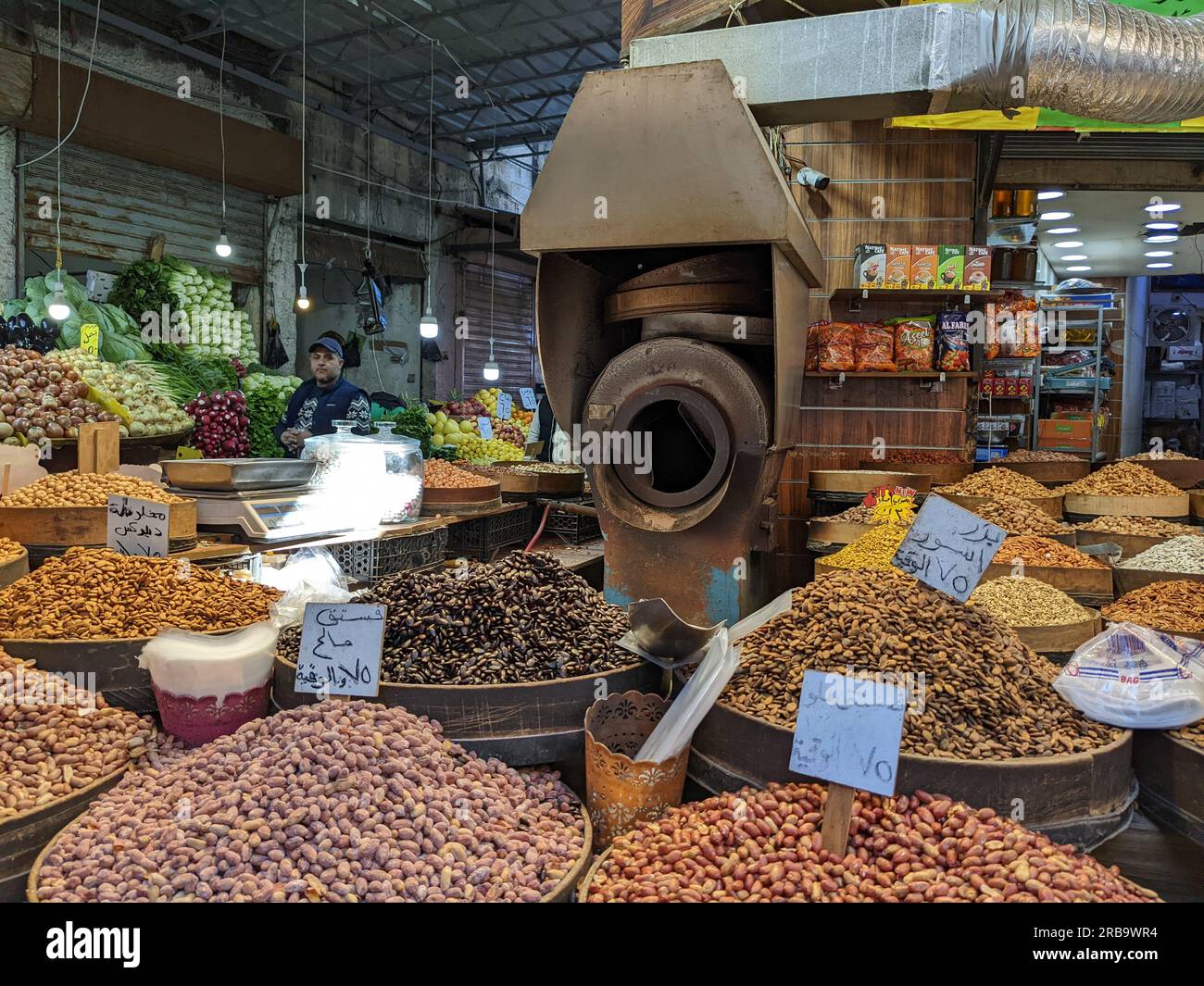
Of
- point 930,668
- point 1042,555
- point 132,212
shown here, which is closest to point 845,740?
point 930,668

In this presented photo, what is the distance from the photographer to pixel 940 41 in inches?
A: 131

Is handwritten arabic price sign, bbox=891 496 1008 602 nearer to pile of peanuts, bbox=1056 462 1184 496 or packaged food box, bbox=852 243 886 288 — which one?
pile of peanuts, bbox=1056 462 1184 496

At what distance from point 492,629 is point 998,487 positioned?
357 centimetres

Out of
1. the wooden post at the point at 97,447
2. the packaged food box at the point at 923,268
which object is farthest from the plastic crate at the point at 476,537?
the packaged food box at the point at 923,268

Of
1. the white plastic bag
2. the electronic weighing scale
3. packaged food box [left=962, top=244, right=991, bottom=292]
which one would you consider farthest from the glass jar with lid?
packaged food box [left=962, top=244, right=991, bottom=292]

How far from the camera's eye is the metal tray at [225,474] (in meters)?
3.24

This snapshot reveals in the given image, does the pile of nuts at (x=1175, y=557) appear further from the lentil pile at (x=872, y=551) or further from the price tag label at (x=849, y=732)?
the price tag label at (x=849, y=732)

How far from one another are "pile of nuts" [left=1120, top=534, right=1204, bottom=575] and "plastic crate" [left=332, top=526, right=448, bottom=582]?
9.63 feet

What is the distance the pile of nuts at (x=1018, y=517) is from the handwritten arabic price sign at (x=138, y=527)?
3.24m

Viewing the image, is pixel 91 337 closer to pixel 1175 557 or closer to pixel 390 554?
pixel 390 554

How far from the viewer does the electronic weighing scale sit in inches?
126

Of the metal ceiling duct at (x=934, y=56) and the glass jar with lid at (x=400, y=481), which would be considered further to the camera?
the glass jar with lid at (x=400, y=481)

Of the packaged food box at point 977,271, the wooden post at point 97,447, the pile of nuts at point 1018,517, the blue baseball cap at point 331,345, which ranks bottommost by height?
the pile of nuts at point 1018,517

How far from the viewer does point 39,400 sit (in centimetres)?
416
